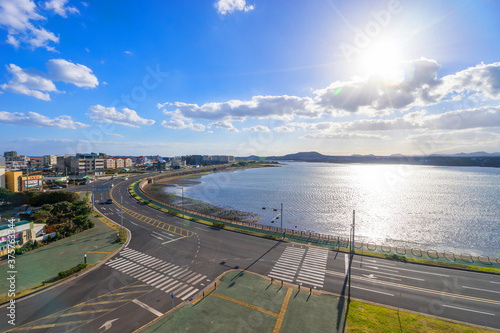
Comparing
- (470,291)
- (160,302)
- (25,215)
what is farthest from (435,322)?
(25,215)

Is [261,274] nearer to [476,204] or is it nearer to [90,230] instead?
[90,230]

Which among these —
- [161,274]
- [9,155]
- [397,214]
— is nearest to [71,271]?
[161,274]

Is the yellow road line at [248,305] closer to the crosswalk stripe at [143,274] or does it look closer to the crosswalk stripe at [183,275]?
the crosswalk stripe at [183,275]

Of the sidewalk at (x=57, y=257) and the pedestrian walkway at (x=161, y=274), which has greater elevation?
the sidewalk at (x=57, y=257)

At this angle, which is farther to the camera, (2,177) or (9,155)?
(9,155)

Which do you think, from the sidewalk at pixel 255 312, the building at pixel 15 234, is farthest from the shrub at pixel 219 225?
the building at pixel 15 234

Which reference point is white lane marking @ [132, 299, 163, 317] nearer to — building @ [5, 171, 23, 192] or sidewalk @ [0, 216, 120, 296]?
sidewalk @ [0, 216, 120, 296]

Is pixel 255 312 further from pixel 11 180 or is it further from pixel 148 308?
pixel 11 180
